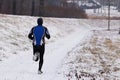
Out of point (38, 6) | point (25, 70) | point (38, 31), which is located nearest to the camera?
point (38, 31)

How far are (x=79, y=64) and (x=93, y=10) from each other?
16482 cm

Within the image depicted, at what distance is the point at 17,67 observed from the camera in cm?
1864

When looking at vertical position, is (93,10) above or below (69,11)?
below

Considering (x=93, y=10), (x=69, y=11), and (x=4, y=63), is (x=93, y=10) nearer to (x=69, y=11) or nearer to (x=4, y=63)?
(x=69, y=11)

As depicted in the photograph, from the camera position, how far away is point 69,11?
106125 millimetres

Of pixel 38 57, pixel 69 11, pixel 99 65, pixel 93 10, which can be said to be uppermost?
pixel 38 57

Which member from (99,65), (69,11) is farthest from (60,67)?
(69,11)

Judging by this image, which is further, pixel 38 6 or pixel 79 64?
pixel 38 6

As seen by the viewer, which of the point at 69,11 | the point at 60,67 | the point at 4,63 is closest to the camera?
the point at 60,67

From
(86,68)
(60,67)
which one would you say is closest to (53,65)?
(60,67)

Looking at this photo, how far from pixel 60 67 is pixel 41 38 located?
3.62m

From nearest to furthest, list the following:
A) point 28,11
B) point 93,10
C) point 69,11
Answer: point 28,11, point 69,11, point 93,10

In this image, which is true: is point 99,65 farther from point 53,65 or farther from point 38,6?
point 38,6

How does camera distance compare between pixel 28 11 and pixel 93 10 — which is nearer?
pixel 28 11
